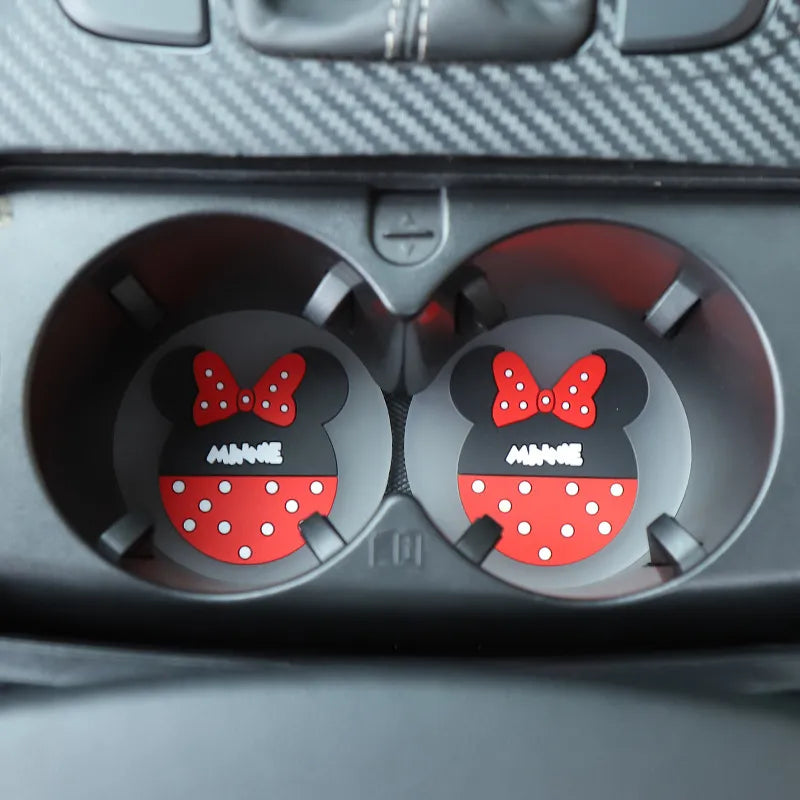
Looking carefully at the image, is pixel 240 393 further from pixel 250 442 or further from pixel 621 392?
pixel 621 392

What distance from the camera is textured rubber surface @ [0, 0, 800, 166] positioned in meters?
0.56

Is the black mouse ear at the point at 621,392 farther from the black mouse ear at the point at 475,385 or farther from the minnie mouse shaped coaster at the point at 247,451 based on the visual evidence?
A: the minnie mouse shaped coaster at the point at 247,451

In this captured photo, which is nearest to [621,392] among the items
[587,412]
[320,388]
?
[587,412]

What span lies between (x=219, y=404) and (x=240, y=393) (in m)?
0.02

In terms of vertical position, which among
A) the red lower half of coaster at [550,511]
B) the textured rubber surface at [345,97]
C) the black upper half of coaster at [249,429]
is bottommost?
the red lower half of coaster at [550,511]

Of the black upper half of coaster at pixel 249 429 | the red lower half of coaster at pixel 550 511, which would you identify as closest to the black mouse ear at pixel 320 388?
the black upper half of coaster at pixel 249 429

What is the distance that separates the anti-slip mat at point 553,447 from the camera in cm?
65

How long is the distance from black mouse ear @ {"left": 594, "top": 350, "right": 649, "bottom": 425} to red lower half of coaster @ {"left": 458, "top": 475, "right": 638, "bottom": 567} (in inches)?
2.0

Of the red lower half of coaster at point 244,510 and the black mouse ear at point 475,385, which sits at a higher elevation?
the black mouse ear at point 475,385

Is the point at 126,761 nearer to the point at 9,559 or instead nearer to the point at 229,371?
the point at 9,559

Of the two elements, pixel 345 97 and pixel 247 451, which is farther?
pixel 247 451

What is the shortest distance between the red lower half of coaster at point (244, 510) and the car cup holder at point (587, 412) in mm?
85

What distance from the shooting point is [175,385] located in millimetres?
674

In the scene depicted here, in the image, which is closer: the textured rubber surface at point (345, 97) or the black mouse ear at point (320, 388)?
the textured rubber surface at point (345, 97)
